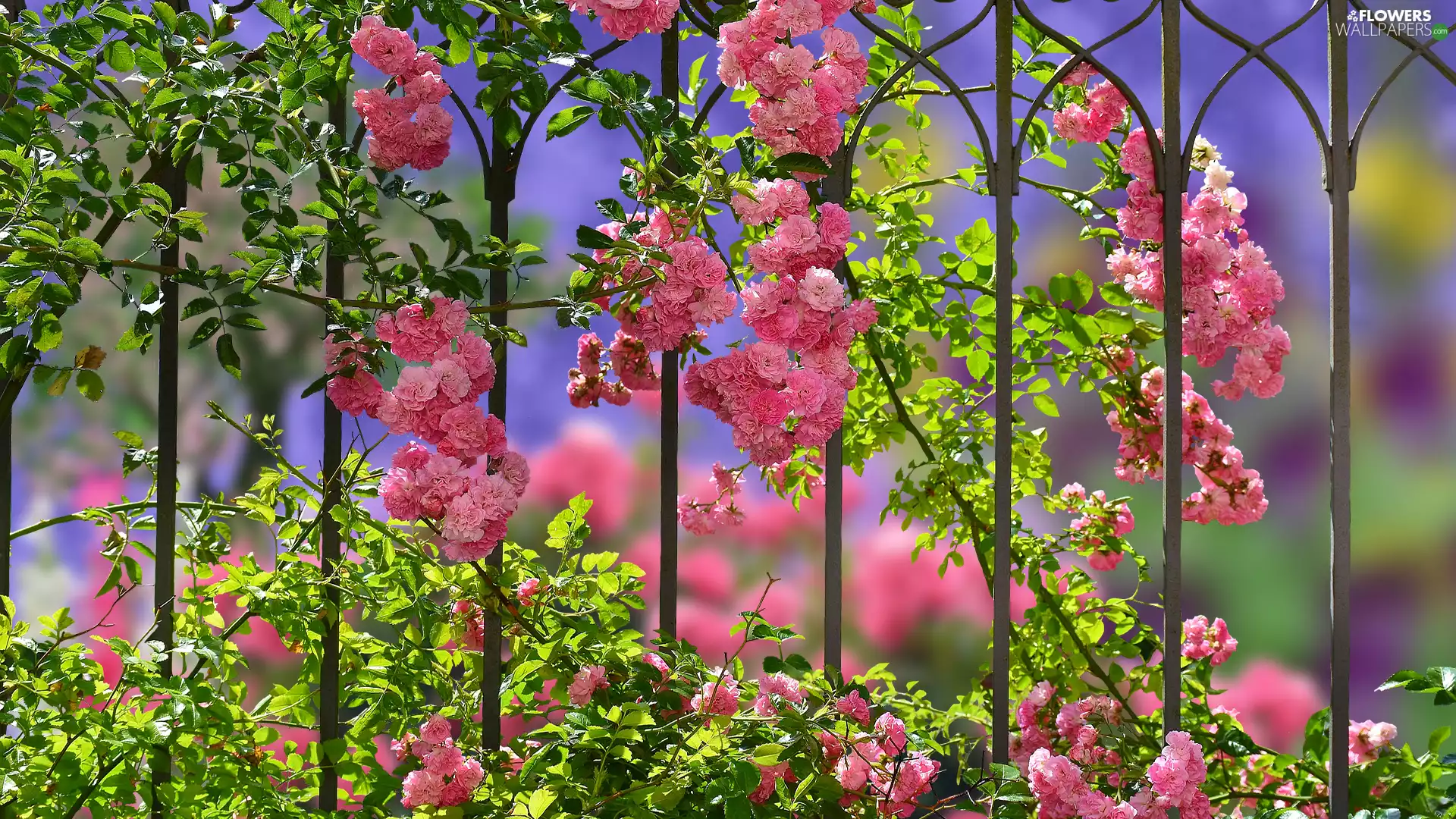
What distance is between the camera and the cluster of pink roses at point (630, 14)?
5.74 feet

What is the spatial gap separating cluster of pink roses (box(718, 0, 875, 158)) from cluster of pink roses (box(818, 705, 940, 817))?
925 millimetres

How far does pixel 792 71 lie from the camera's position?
1762mm

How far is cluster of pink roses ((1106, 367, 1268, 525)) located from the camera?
234 cm

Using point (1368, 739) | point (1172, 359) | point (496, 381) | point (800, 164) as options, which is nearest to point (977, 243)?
point (1172, 359)

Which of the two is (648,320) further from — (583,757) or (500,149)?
(583,757)

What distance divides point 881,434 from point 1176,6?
101 cm

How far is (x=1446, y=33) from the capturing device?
1.91 metres

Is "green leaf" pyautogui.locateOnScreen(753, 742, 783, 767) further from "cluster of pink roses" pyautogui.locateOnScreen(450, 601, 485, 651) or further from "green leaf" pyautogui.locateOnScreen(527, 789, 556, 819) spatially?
"cluster of pink roses" pyautogui.locateOnScreen(450, 601, 485, 651)

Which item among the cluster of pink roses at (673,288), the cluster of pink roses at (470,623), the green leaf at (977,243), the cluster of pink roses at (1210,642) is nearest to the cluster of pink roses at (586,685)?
the cluster of pink roses at (470,623)

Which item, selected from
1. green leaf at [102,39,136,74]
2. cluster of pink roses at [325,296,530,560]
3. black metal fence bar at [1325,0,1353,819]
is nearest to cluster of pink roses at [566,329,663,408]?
cluster of pink roses at [325,296,530,560]

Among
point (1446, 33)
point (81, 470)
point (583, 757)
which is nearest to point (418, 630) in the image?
point (583, 757)

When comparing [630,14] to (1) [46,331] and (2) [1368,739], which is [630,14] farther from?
(2) [1368,739]

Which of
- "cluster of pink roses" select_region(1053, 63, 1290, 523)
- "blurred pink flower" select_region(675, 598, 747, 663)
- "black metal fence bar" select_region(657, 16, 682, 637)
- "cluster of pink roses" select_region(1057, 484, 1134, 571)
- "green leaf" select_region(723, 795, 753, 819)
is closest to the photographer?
"green leaf" select_region(723, 795, 753, 819)

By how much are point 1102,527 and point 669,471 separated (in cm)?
112
